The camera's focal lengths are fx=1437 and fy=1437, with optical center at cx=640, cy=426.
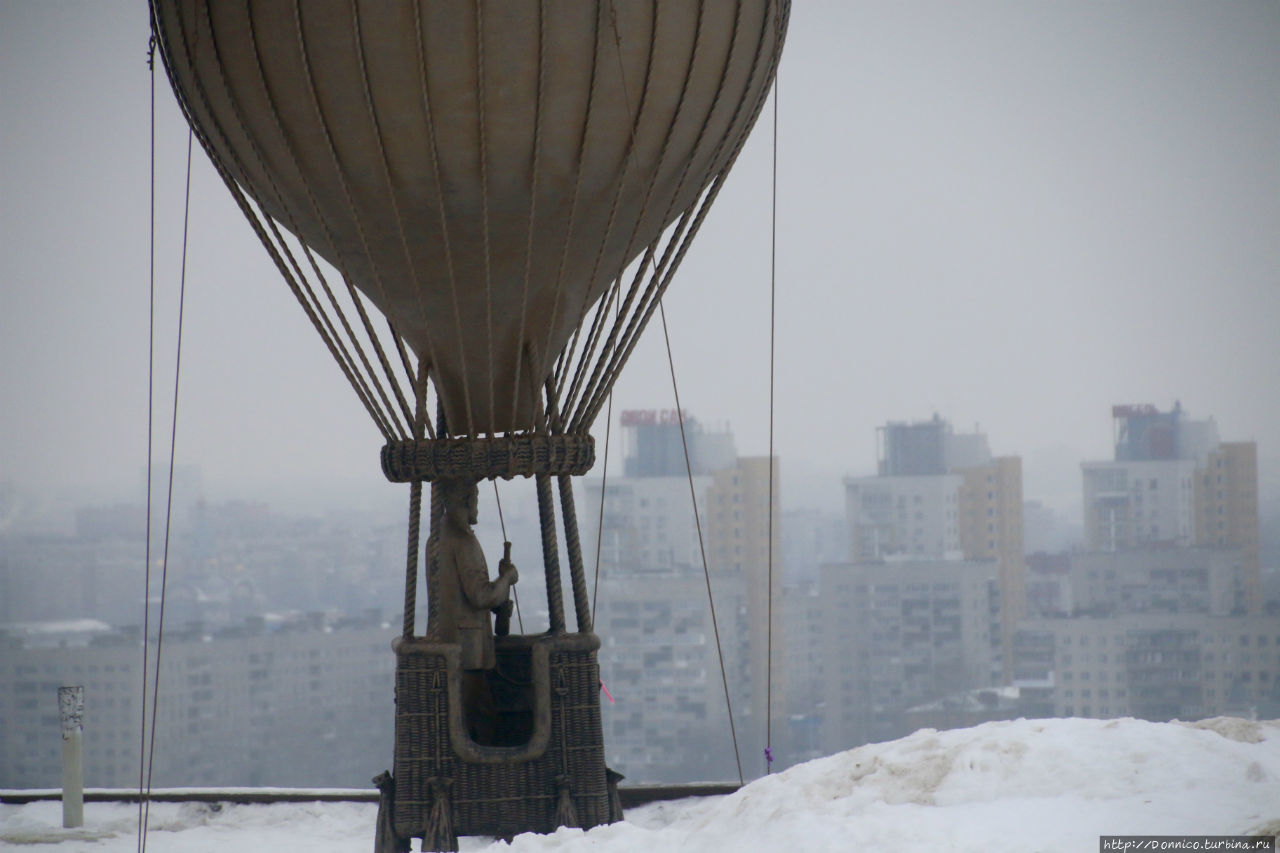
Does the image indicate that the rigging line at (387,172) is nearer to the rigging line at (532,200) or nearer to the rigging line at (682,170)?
the rigging line at (532,200)

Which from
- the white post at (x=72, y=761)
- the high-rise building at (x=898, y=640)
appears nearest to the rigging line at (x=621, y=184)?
the white post at (x=72, y=761)

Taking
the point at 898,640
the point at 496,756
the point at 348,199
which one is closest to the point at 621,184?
the point at 348,199

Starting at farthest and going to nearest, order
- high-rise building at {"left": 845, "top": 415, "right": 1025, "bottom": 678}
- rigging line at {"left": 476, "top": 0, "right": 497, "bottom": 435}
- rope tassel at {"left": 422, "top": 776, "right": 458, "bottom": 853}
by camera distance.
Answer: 1. high-rise building at {"left": 845, "top": 415, "right": 1025, "bottom": 678}
2. rope tassel at {"left": 422, "top": 776, "right": 458, "bottom": 853}
3. rigging line at {"left": 476, "top": 0, "right": 497, "bottom": 435}

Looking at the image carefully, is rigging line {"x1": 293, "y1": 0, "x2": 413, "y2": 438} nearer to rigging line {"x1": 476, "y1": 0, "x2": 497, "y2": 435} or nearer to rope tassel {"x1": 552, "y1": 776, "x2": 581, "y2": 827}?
rigging line {"x1": 476, "y1": 0, "x2": 497, "y2": 435}

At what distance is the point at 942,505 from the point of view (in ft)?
99.0

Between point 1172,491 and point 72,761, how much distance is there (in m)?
25.6

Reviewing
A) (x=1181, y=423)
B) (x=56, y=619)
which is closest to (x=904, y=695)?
(x=1181, y=423)

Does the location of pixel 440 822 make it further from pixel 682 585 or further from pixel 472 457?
pixel 682 585

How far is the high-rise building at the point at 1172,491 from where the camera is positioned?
90.6 feet

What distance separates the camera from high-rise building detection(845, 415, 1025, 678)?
96.3ft

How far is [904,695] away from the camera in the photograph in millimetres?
28875

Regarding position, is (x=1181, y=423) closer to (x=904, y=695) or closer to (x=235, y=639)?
(x=904, y=695)

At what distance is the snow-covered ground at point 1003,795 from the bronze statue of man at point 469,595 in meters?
0.64

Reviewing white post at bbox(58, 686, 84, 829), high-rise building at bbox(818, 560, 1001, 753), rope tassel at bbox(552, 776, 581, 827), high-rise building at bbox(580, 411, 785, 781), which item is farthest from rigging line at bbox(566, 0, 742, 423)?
high-rise building at bbox(818, 560, 1001, 753)
